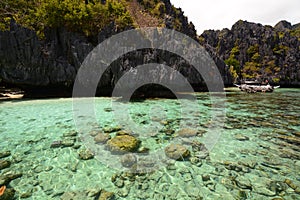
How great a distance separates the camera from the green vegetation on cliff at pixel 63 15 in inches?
985

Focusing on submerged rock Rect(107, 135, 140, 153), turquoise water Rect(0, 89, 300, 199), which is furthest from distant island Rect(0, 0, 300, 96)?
submerged rock Rect(107, 135, 140, 153)

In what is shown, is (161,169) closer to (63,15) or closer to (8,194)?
(8,194)

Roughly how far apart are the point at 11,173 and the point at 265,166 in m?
9.66

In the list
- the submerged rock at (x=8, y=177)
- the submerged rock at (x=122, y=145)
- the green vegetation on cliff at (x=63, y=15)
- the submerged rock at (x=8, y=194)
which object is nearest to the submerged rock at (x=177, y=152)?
the submerged rock at (x=122, y=145)

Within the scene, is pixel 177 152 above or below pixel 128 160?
below

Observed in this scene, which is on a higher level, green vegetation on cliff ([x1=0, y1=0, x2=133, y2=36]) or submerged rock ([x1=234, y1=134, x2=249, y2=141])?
green vegetation on cliff ([x1=0, y1=0, x2=133, y2=36])

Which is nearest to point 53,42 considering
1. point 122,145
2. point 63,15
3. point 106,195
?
point 63,15

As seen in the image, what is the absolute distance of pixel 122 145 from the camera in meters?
7.98

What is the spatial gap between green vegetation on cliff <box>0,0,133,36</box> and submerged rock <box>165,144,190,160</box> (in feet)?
84.3

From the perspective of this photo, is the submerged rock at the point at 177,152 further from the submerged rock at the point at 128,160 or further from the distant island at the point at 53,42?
the distant island at the point at 53,42

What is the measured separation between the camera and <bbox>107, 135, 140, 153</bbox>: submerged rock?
777cm

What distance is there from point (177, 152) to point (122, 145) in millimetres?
2662

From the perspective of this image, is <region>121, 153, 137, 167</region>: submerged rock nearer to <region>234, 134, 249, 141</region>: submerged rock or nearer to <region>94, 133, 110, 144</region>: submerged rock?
<region>94, 133, 110, 144</region>: submerged rock

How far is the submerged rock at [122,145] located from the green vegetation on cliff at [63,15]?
24.5 metres
